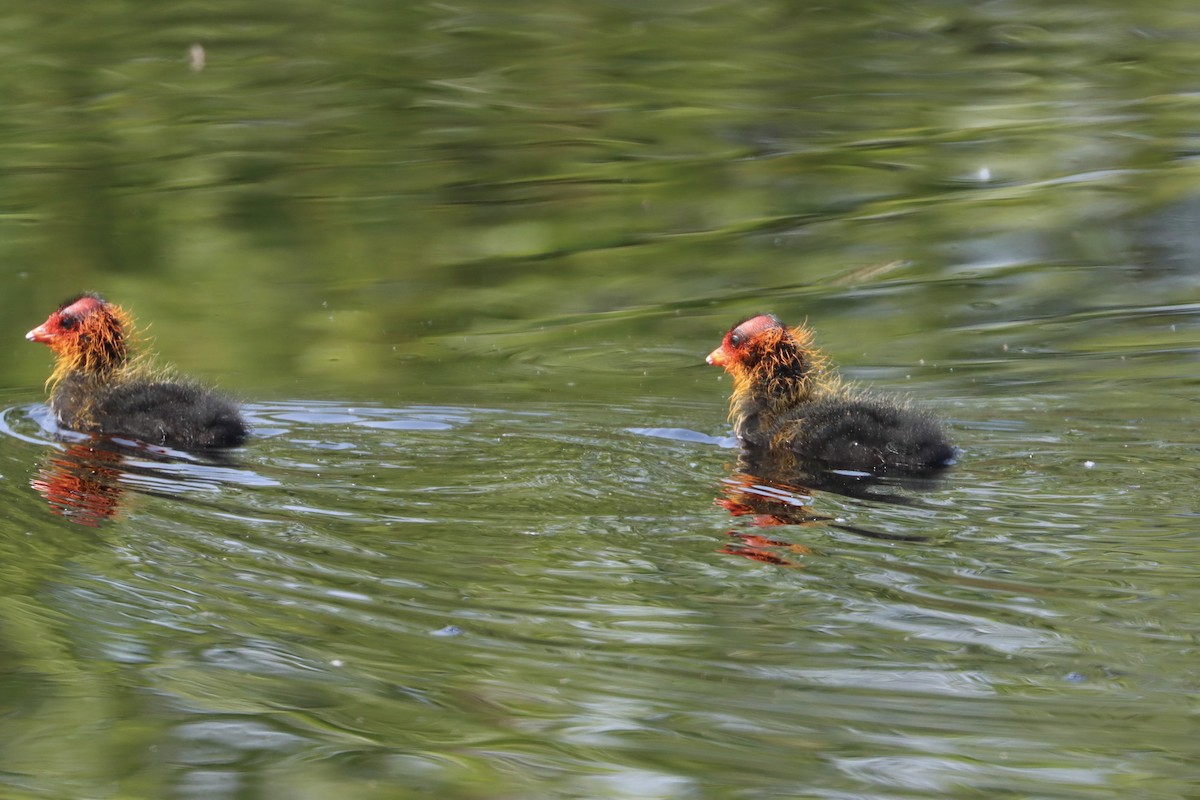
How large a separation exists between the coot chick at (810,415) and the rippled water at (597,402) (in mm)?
268

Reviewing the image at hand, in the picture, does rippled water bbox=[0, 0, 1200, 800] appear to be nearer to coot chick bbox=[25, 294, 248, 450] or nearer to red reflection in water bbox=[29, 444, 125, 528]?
red reflection in water bbox=[29, 444, 125, 528]

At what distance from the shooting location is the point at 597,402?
29.7ft

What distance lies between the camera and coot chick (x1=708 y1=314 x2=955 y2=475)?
7.36 metres

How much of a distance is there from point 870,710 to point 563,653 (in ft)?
3.08

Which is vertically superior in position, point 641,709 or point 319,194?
point 319,194

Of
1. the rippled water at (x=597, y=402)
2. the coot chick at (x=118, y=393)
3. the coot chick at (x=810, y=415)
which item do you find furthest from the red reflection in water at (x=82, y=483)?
the coot chick at (x=810, y=415)

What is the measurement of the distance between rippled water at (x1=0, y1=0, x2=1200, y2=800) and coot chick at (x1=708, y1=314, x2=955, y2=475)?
0.88 ft

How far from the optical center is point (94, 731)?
476cm

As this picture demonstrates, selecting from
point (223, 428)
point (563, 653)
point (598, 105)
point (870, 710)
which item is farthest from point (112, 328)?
point (598, 105)

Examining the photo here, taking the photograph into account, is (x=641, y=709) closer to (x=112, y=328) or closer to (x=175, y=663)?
(x=175, y=663)

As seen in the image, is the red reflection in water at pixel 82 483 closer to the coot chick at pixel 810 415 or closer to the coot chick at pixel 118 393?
the coot chick at pixel 118 393

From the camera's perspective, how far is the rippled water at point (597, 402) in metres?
4.66

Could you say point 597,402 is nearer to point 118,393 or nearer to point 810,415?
point 810,415

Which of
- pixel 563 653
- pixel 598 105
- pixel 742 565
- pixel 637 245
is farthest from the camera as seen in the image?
pixel 598 105
